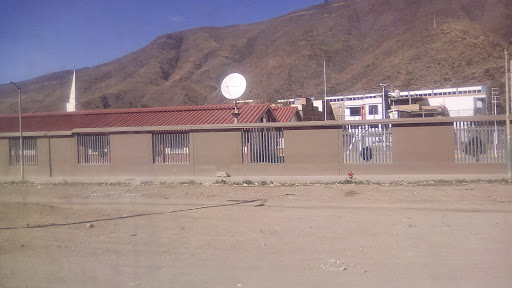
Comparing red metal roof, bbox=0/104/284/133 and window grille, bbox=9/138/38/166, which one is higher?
red metal roof, bbox=0/104/284/133

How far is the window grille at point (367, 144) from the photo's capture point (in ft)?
67.5

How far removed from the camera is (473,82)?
57.8 meters

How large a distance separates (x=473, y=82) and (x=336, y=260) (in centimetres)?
5613

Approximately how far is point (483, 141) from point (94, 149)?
17.2 meters

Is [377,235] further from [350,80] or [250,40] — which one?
[250,40]

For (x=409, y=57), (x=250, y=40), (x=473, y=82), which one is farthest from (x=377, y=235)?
(x=250, y=40)

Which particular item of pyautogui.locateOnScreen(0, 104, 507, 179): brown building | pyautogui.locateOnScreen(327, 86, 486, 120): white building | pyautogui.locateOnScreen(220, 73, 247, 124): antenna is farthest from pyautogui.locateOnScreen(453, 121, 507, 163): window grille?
pyautogui.locateOnScreen(327, 86, 486, 120): white building

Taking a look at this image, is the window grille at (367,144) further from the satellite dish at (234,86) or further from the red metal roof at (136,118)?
the red metal roof at (136,118)

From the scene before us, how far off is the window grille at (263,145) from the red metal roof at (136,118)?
3.97 meters

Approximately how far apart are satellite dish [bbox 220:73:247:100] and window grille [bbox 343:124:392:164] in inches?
216

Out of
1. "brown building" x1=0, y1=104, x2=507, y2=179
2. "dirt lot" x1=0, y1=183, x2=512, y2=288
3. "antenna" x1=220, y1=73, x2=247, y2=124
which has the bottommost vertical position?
"dirt lot" x1=0, y1=183, x2=512, y2=288

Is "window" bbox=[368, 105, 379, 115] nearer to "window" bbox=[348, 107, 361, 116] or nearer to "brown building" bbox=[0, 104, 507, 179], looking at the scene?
"window" bbox=[348, 107, 361, 116]

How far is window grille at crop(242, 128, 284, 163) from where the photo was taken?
2184 cm

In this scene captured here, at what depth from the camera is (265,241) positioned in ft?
29.6
